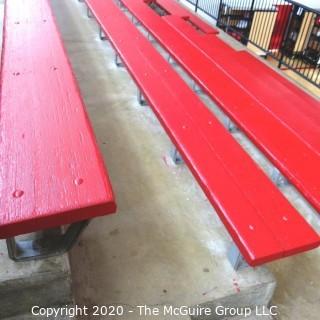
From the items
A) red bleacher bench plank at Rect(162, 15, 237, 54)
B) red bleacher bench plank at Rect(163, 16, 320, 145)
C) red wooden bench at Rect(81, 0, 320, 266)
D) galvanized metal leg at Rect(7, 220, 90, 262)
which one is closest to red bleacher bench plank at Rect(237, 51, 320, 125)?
red bleacher bench plank at Rect(163, 16, 320, 145)

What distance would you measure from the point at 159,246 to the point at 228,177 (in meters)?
0.46

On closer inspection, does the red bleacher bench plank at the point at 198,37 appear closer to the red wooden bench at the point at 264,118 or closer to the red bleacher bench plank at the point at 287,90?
the red wooden bench at the point at 264,118

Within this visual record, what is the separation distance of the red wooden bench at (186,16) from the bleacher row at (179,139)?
0.72 metres

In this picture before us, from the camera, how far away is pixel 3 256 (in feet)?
4.08

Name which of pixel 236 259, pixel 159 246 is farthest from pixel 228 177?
pixel 159 246

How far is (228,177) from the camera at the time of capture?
1.49 m

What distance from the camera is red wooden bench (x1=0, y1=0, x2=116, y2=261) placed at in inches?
39.9

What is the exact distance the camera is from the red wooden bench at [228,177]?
123 centimetres

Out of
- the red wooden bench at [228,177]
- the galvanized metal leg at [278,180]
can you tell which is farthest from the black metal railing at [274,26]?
the galvanized metal leg at [278,180]

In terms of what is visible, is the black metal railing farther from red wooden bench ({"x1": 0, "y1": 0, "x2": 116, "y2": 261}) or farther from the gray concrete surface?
red wooden bench ({"x1": 0, "y1": 0, "x2": 116, "y2": 261})

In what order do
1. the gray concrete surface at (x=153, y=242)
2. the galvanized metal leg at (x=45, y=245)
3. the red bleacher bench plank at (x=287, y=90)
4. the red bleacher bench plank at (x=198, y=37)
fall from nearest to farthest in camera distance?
the galvanized metal leg at (x=45, y=245), the gray concrete surface at (x=153, y=242), the red bleacher bench plank at (x=287, y=90), the red bleacher bench plank at (x=198, y=37)

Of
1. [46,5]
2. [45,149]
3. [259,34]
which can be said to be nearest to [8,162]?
[45,149]

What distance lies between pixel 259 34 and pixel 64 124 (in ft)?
26.4

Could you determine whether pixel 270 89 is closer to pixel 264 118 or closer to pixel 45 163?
pixel 264 118
